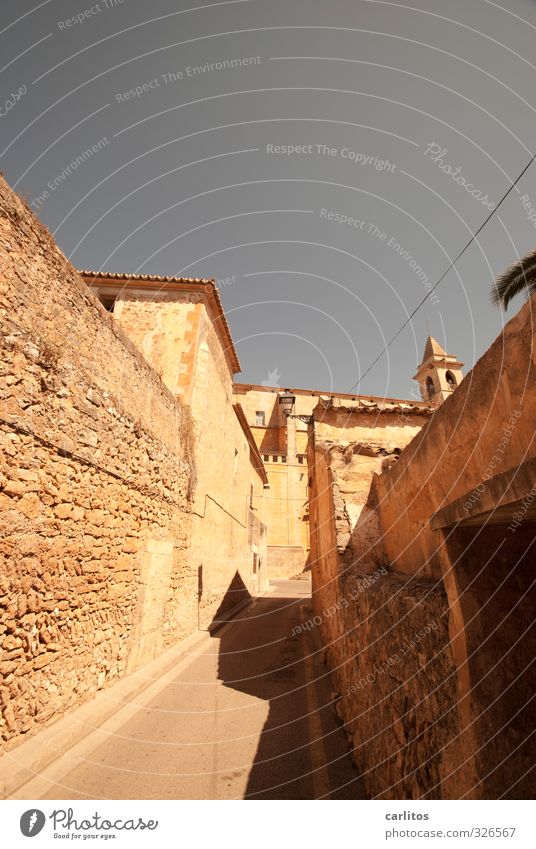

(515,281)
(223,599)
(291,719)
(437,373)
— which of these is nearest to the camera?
(291,719)

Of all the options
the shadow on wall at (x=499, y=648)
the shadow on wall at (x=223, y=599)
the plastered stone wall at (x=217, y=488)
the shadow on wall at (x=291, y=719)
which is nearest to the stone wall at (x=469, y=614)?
the shadow on wall at (x=499, y=648)

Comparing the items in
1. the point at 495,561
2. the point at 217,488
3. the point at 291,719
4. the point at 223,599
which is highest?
the point at 217,488

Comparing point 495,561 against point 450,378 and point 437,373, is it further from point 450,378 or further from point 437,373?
point 450,378

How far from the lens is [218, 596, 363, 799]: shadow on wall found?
3.14 m

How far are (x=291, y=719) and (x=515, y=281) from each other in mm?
10366

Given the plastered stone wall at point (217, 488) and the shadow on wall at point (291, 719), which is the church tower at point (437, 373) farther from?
the shadow on wall at point (291, 719)

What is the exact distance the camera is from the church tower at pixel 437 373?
28422mm

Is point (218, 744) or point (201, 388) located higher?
point (201, 388)

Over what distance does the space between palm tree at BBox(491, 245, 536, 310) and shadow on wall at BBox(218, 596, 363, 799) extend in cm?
954

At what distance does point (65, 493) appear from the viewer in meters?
4.10

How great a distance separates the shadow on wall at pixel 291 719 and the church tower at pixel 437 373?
25.1 meters

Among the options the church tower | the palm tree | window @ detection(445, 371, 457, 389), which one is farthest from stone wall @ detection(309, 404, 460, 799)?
window @ detection(445, 371, 457, 389)

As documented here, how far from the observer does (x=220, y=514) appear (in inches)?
443

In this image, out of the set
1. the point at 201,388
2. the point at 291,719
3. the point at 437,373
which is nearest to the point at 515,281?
the point at 201,388
